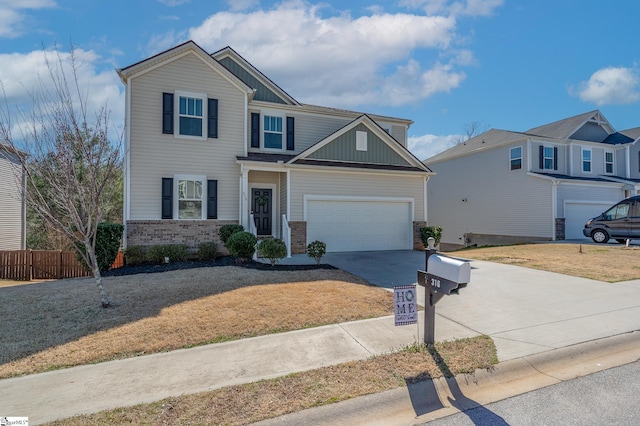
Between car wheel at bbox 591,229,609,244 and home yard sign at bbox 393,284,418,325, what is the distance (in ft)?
60.8

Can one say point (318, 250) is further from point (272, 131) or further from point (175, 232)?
point (272, 131)

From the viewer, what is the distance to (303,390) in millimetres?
3486

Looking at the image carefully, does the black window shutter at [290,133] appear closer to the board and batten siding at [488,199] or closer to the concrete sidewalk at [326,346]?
the concrete sidewalk at [326,346]

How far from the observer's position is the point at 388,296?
6.97 m

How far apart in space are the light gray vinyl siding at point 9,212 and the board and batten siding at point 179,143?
860cm

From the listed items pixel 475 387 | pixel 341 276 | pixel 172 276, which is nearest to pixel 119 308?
pixel 172 276

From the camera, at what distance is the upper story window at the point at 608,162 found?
77.6 feet

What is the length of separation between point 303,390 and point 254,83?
14839 mm

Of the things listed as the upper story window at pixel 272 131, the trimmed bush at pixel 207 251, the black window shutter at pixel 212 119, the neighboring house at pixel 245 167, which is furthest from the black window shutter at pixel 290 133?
the trimmed bush at pixel 207 251

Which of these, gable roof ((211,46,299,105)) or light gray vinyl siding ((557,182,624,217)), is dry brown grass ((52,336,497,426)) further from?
light gray vinyl siding ((557,182,624,217))

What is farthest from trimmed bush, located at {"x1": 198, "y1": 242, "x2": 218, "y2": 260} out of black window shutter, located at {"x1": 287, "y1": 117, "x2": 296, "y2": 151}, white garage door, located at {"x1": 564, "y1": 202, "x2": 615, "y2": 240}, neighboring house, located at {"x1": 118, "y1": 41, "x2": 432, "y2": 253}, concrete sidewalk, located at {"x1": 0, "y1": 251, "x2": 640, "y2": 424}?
white garage door, located at {"x1": 564, "y1": 202, "x2": 615, "y2": 240}

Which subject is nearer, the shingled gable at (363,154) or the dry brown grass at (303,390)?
the dry brown grass at (303,390)

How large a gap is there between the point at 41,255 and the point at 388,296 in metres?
13.3

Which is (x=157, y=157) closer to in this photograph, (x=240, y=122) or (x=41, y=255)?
(x=240, y=122)
